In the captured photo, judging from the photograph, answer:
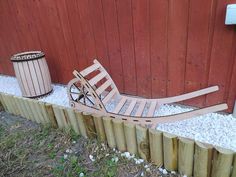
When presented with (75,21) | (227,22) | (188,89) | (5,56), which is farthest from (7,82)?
(227,22)

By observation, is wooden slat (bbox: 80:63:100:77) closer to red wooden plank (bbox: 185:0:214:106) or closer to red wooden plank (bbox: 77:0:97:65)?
red wooden plank (bbox: 77:0:97:65)

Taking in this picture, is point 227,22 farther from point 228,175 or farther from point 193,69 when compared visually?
point 228,175

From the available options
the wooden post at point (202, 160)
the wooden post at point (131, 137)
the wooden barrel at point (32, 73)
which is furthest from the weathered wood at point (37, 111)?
the wooden post at point (202, 160)

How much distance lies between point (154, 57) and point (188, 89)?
0.52 metres

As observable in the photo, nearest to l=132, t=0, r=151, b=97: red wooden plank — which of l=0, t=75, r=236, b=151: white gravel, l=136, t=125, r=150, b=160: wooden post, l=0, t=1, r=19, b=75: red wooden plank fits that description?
l=0, t=75, r=236, b=151: white gravel

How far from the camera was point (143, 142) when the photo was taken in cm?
170

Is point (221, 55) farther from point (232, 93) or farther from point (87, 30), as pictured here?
point (87, 30)

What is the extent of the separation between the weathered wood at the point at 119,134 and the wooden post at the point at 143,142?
16 cm

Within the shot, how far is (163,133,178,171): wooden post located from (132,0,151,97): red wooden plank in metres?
1.08

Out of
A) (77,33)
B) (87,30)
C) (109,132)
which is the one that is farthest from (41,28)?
(109,132)

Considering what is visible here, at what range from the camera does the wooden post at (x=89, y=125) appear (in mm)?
1896

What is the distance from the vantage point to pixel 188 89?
2318mm

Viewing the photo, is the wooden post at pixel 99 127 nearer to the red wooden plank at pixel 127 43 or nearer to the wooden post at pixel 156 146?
the wooden post at pixel 156 146

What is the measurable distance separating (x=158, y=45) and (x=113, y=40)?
58 cm
